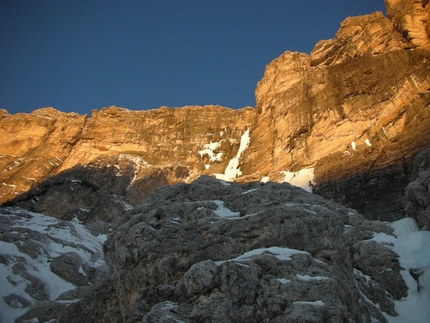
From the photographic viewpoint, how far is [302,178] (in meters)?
48.8

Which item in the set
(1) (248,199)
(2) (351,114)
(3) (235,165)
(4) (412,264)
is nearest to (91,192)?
(3) (235,165)

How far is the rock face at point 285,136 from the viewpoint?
4278 cm

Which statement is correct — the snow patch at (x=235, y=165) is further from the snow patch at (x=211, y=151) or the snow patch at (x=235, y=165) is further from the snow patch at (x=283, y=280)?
the snow patch at (x=283, y=280)

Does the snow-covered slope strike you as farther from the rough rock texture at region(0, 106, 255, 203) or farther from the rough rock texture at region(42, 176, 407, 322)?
the rough rock texture at region(0, 106, 255, 203)

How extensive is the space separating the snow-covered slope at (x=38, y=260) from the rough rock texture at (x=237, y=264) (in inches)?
494

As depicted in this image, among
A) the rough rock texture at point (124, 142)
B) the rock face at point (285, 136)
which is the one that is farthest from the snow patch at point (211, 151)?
the rock face at point (285, 136)

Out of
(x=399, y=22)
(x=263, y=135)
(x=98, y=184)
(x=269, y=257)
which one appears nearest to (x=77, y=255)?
(x=269, y=257)

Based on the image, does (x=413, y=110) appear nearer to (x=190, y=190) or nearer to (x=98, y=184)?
(x=190, y=190)

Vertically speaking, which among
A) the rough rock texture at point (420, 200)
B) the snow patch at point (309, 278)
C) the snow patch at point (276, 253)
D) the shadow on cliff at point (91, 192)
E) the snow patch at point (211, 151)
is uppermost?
the snow patch at point (211, 151)

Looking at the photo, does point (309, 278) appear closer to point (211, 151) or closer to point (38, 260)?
point (38, 260)

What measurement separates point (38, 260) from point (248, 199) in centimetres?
2212

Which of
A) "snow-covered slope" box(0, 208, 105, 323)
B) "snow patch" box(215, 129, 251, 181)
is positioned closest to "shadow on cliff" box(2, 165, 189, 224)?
"snow patch" box(215, 129, 251, 181)

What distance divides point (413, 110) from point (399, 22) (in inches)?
820

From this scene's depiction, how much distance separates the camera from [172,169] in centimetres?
7081
